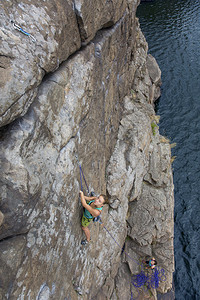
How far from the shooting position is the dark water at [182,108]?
1480 cm

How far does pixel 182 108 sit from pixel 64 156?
19996mm

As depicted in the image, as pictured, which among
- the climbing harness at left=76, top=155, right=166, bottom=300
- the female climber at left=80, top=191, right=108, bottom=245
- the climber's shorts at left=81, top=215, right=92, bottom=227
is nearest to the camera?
the female climber at left=80, top=191, right=108, bottom=245

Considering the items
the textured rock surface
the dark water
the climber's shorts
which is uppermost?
the textured rock surface

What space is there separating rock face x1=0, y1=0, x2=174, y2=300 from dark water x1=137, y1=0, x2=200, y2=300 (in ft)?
10.1

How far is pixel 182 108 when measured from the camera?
23062 millimetres

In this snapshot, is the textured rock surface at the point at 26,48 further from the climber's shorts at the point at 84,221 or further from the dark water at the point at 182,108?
the dark water at the point at 182,108

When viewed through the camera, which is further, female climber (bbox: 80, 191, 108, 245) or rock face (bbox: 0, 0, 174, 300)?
female climber (bbox: 80, 191, 108, 245)

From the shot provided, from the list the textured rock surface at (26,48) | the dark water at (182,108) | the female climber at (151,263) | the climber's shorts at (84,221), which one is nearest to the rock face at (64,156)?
the textured rock surface at (26,48)

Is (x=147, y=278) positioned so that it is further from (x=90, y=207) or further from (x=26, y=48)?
(x=26, y=48)

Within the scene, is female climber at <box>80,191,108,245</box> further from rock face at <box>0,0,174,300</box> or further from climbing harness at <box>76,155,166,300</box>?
climbing harness at <box>76,155,166,300</box>

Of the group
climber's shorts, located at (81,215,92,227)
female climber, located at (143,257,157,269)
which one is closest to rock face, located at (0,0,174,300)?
climber's shorts, located at (81,215,92,227)

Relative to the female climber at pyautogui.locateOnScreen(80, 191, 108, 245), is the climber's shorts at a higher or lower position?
lower

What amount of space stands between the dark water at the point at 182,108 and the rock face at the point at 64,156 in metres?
3.08

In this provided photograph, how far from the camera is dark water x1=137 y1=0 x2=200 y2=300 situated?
48.6 ft
